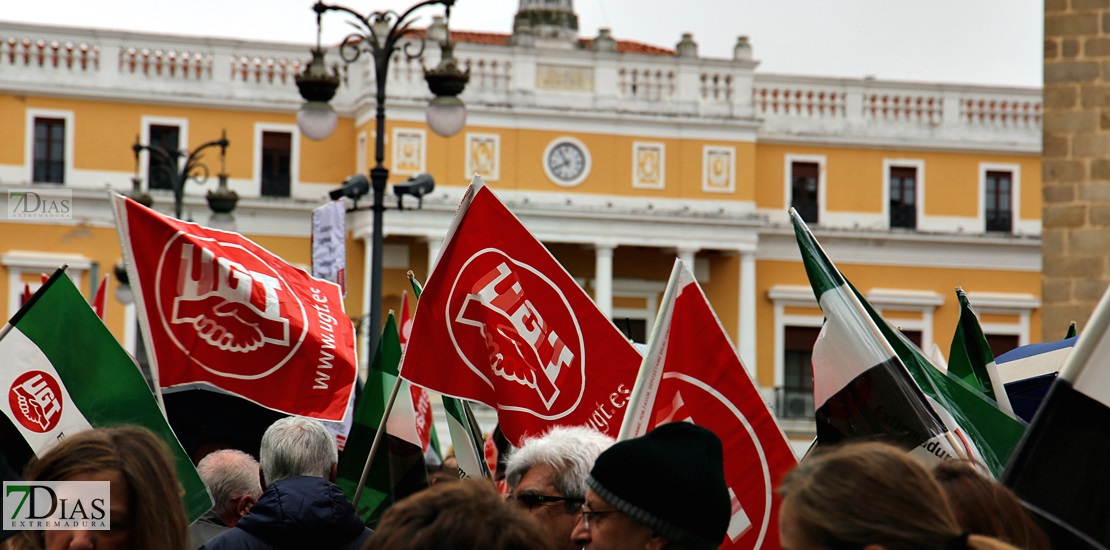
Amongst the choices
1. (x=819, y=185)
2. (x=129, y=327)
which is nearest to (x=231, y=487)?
(x=129, y=327)

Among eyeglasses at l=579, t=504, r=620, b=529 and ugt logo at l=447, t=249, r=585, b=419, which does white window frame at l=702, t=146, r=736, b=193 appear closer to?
ugt logo at l=447, t=249, r=585, b=419

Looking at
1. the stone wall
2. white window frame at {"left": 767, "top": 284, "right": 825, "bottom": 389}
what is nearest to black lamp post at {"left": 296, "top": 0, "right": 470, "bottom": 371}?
the stone wall

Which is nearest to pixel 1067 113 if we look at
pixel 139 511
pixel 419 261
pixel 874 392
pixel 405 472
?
pixel 405 472

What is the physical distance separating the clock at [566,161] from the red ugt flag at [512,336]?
29.6 meters

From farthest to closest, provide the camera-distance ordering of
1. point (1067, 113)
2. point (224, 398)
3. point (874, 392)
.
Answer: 1. point (1067, 113)
2. point (224, 398)
3. point (874, 392)

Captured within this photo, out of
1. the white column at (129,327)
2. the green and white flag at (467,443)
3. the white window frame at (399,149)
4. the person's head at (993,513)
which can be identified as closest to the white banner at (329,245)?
the green and white flag at (467,443)

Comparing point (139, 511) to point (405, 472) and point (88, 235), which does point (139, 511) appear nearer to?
point (405, 472)

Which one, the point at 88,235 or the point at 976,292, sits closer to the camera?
the point at 88,235

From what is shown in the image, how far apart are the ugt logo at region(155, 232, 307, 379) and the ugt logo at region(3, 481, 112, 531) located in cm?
266

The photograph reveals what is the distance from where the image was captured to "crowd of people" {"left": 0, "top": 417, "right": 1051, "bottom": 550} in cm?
270

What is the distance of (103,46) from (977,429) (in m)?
31.0

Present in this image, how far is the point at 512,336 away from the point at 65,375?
1.49 metres

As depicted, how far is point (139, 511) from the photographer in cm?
326

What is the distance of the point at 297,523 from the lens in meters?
4.25
